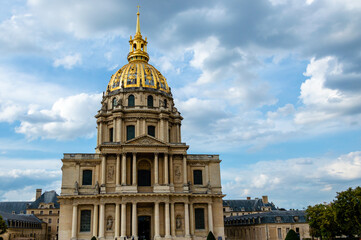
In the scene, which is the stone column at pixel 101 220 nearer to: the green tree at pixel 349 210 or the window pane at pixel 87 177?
the window pane at pixel 87 177

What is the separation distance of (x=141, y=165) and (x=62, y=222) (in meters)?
13.2

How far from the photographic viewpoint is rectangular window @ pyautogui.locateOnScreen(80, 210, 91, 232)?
165 feet

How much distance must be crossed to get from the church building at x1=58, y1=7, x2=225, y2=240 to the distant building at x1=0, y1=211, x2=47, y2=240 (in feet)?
29.0

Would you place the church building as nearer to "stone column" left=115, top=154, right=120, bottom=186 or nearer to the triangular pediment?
the triangular pediment

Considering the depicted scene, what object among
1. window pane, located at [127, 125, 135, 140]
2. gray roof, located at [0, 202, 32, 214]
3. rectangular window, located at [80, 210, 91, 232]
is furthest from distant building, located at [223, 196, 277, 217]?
rectangular window, located at [80, 210, 91, 232]

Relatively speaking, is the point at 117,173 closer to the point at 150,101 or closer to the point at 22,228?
the point at 150,101

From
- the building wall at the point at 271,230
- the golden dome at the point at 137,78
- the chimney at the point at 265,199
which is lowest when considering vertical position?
the building wall at the point at 271,230

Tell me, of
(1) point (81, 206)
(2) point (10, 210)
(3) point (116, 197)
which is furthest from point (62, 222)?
(2) point (10, 210)

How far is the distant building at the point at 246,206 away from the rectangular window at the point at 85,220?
5131cm

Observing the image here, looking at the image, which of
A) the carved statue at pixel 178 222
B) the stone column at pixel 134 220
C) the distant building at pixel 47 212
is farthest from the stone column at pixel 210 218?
the distant building at pixel 47 212

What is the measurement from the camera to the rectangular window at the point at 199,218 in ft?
173

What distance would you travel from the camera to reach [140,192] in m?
50.3

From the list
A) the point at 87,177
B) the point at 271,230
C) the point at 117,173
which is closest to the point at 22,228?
the point at 87,177

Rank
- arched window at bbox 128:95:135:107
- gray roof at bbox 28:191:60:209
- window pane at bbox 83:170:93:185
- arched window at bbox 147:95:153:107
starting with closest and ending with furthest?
1. window pane at bbox 83:170:93:185
2. arched window at bbox 128:95:135:107
3. arched window at bbox 147:95:153:107
4. gray roof at bbox 28:191:60:209
